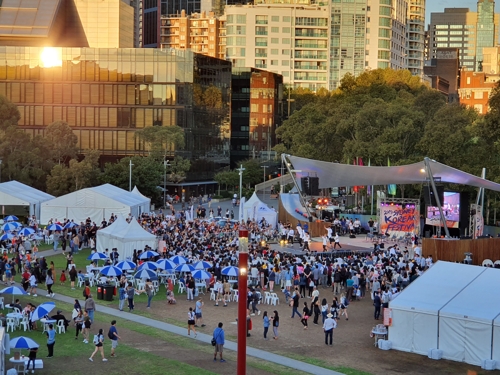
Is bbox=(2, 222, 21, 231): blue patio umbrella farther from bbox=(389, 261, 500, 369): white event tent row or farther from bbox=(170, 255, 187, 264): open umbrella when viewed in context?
bbox=(389, 261, 500, 369): white event tent row

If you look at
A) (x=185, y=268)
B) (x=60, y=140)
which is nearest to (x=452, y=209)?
(x=185, y=268)

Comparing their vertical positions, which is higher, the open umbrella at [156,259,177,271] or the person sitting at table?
the open umbrella at [156,259,177,271]

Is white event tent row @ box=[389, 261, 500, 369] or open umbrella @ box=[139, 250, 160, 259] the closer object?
white event tent row @ box=[389, 261, 500, 369]

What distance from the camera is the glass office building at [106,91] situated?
101250mm

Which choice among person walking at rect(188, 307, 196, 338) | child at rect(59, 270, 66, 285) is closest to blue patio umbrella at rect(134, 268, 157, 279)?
child at rect(59, 270, 66, 285)

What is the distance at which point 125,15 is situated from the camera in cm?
13112

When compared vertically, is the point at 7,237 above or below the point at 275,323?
above

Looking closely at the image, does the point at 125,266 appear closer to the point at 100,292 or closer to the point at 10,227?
the point at 100,292

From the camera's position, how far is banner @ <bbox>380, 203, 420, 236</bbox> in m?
53.3

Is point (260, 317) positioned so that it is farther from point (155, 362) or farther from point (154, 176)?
point (154, 176)

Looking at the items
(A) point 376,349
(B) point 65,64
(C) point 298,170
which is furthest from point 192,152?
(A) point 376,349

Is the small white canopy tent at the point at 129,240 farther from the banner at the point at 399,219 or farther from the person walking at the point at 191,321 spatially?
the banner at the point at 399,219

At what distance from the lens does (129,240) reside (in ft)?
129

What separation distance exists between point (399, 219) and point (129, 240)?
2107 centimetres
